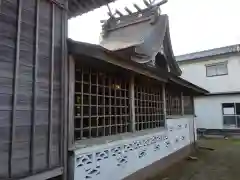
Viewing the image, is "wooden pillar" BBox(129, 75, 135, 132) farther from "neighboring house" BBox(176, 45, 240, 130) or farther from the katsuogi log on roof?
"neighboring house" BBox(176, 45, 240, 130)

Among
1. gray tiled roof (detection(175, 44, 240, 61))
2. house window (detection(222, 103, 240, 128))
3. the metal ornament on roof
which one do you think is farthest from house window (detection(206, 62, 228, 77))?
the metal ornament on roof

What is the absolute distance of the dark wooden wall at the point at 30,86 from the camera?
258cm

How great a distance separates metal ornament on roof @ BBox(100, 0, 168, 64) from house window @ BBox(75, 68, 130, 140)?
2202 mm

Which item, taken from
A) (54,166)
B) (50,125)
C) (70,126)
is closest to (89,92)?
(70,126)

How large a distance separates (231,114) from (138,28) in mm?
9007

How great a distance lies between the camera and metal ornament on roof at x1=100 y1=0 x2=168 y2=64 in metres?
7.72

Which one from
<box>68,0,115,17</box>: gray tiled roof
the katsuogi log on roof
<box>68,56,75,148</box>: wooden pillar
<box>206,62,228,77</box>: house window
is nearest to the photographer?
<box>68,56,75,148</box>: wooden pillar

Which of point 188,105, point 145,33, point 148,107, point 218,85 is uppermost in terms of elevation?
point 145,33

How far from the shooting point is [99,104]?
14.4 ft

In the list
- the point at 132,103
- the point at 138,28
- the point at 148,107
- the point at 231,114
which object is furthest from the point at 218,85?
the point at 132,103

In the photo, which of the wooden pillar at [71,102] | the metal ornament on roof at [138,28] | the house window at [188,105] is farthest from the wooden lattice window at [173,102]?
the wooden pillar at [71,102]

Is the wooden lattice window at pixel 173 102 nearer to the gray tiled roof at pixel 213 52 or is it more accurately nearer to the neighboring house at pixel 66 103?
the neighboring house at pixel 66 103

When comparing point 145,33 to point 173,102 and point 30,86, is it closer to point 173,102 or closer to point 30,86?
point 173,102

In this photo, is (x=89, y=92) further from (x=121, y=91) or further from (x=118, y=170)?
(x=118, y=170)
